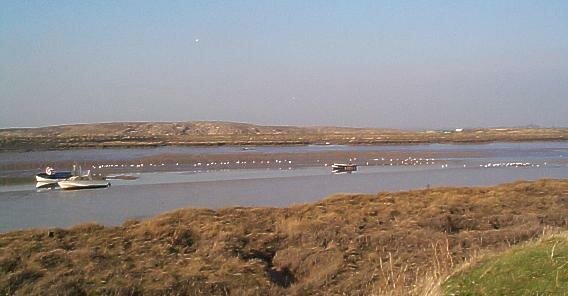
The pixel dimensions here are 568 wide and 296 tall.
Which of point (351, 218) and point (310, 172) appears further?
point (310, 172)

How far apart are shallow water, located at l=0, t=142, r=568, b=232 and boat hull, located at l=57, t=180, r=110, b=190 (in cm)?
69

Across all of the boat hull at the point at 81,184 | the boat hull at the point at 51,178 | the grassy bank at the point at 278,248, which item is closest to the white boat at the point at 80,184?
the boat hull at the point at 81,184

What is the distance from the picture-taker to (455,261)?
45.4 ft

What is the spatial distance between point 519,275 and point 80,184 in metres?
31.6

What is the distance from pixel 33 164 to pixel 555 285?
51676mm

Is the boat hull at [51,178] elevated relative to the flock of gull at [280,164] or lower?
elevated

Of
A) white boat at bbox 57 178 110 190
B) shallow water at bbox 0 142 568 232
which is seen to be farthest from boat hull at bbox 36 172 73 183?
white boat at bbox 57 178 110 190

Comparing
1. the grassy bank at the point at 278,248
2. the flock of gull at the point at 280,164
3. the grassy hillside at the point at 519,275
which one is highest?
the grassy hillside at the point at 519,275

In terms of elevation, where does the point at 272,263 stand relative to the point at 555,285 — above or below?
below

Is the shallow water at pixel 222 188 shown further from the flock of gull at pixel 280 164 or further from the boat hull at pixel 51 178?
the boat hull at pixel 51 178

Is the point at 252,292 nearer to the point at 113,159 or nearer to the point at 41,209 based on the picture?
the point at 41,209

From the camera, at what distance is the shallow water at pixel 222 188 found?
83.7 feet

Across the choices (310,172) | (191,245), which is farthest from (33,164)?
(191,245)

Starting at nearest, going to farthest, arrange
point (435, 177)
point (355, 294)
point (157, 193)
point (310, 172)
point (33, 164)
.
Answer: point (355, 294), point (157, 193), point (435, 177), point (310, 172), point (33, 164)
